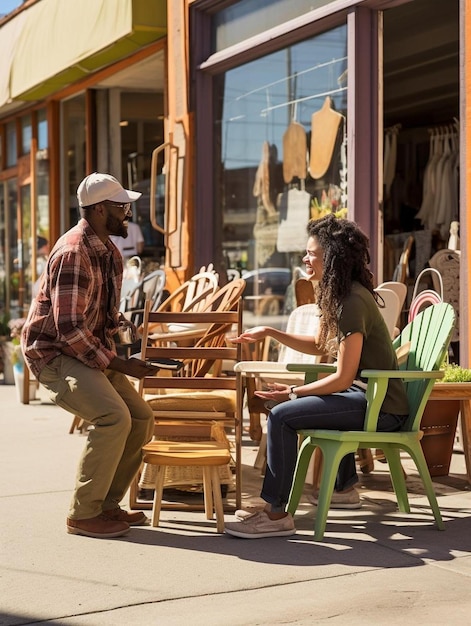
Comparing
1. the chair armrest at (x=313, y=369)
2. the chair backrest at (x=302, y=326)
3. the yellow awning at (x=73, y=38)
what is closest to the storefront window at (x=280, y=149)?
the yellow awning at (x=73, y=38)

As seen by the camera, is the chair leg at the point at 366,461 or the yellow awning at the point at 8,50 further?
the yellow awning at the point at 8,50

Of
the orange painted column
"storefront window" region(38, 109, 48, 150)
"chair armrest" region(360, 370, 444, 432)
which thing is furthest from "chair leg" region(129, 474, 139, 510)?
"storefront window" region(38, 109, 48, 150)

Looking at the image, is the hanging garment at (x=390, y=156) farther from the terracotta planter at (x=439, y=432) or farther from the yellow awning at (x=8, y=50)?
the terracotta planter at (x=439, y=432)

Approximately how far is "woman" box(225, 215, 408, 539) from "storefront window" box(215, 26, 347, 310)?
12.6 ft

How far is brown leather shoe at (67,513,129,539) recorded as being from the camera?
5.21 m

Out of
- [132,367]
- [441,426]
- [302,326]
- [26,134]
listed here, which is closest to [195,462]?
[132,367]

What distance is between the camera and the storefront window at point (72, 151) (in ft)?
48.9

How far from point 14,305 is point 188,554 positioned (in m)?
12.8

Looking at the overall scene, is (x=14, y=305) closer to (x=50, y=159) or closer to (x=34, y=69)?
(x=50, y=159)

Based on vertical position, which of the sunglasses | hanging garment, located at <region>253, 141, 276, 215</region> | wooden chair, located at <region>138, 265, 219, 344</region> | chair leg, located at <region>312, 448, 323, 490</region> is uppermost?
hanging garment, located at <region>253, 141, 276, 215</region>

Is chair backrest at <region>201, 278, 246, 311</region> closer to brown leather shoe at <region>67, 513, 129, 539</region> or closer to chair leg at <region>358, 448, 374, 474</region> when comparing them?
chair leg at <region>358, 448, 374, 474</region>

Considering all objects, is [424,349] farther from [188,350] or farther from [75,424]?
[75,424]

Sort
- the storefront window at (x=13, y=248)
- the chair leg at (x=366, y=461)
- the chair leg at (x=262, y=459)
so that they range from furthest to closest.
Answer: the storefront window at (x=13, y=248) < the chair leg at (x=262, y=459) < the chair leg at (x=366, y=461)

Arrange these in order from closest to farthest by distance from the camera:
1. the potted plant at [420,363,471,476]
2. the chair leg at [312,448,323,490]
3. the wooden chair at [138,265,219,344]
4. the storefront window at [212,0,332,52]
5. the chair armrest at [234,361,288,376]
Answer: the chair armrest at [234,361,288,376] → the chair leg at [312,448,323,490] → the potted plant at [420,363,471,476] → the wooden chair at [138,265,219,344] → the storefront window at [212,0,332,52]
